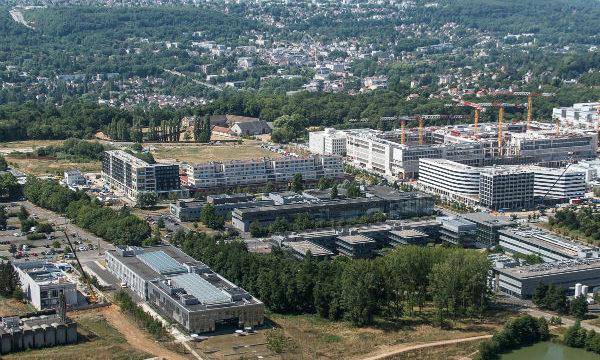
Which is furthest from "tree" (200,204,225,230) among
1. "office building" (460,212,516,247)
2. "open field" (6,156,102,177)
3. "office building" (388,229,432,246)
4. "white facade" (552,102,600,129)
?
"white facade" (552,102,600,129)

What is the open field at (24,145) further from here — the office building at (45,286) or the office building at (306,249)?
the office building at (45,286)

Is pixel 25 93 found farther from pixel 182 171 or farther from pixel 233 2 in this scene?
pixel 233 2

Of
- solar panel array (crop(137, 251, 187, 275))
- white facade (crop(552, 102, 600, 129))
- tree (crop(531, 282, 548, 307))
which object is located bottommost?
tree (crop(531, 282, 548, 307))

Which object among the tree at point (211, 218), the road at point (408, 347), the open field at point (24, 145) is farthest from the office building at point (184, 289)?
the open field at point (24, 145)

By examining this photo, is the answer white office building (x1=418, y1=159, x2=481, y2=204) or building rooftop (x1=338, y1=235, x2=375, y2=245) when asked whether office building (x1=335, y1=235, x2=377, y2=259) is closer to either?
building rooftop (x1=338, y1=235, x2=375, y2=245)

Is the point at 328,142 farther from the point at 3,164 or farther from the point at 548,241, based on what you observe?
the point at 548,241

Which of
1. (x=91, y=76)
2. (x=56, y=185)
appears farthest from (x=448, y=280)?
(x=91, y=76)
